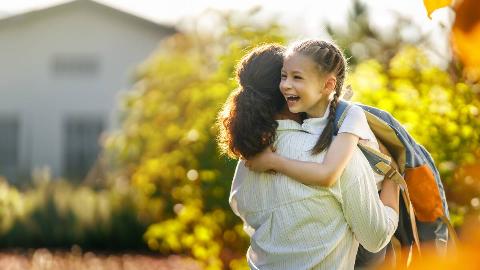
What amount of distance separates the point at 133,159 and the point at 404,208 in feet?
24.7

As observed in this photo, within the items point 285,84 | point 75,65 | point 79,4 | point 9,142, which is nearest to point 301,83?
point 285,84

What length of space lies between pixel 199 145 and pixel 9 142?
22.0 metres

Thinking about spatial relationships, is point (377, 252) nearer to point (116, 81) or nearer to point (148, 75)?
point (148, 75)

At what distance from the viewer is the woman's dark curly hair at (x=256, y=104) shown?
2.44 meters

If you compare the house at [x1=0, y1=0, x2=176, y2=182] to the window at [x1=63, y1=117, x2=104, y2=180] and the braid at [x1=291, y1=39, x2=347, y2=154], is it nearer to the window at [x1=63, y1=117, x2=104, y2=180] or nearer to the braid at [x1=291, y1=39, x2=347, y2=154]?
the window at [x1=63, y1=117, x2=104, y2=180]

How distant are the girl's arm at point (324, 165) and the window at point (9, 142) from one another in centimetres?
2636

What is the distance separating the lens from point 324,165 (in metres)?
2.30

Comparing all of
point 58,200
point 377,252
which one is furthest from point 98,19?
point 377,252

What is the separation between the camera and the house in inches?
1076

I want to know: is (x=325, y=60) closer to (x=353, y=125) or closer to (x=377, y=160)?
(x=353, y=125)

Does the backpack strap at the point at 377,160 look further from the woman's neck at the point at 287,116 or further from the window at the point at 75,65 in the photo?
the window at the point at 75,65

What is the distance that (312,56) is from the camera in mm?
2348

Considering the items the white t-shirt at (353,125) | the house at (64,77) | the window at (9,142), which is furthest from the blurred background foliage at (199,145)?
the window at (9,142)

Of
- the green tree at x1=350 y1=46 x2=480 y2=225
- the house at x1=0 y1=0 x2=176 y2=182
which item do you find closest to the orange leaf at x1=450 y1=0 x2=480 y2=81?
the green tree at x1=350 y1=46 x2=480 y2=225
